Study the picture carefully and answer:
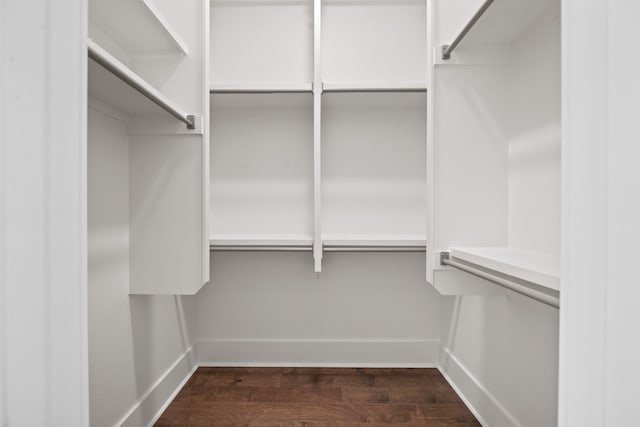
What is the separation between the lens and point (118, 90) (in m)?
1.00

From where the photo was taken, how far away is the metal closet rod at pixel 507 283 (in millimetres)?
697

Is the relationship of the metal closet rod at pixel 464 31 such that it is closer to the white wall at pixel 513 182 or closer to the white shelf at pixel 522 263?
the white wall at pixel 513 182

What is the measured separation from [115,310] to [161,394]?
0.54 metres

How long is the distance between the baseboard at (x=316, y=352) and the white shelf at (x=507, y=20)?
1.50 meters

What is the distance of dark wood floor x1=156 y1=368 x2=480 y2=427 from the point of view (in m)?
1.42

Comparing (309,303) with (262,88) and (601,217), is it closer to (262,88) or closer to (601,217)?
(262,88)

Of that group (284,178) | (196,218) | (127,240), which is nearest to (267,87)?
(284,178)

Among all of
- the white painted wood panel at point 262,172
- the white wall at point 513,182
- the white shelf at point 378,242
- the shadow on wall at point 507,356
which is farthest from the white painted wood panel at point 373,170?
the white wall at point 513,182

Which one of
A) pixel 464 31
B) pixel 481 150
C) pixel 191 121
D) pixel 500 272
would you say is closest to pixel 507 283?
pixel 500 272

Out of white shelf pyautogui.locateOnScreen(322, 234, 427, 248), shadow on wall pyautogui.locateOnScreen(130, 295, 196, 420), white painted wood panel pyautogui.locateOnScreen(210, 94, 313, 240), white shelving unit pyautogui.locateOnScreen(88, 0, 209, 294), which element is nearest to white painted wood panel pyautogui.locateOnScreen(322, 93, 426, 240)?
white painted wood panel pyautogui.locateOnScreen(210, 94, 313, 240)
